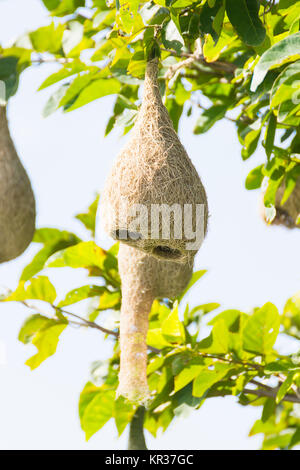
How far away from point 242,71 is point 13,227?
31.0 inches

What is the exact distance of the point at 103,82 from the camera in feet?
5.89

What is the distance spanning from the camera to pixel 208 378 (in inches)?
73.3

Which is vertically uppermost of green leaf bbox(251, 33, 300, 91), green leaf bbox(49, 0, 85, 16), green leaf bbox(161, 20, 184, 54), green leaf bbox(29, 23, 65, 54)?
green leaf bbox(49, 0, 85, 16)

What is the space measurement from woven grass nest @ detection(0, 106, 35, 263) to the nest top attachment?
57 cm

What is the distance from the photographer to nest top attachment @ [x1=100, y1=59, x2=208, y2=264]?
1.47 meters

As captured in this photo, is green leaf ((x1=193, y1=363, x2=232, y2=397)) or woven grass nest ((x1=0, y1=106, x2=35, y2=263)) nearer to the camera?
green leaf ((x1=193, y1=363, x2=232, y2=397))

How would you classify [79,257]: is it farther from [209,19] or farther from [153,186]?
[209,19]

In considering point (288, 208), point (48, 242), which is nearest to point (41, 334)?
point (48, 242)

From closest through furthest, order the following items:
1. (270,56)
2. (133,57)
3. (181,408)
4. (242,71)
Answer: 1. (270,56)
2. (133,57)
3. (242,71)
4. (181,408)

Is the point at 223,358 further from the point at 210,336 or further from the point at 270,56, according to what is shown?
the point at 270,56

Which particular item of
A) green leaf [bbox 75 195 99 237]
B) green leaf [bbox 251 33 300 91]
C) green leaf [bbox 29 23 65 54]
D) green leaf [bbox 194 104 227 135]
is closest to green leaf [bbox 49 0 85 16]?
green leaf [bbox 29 23 65 54]

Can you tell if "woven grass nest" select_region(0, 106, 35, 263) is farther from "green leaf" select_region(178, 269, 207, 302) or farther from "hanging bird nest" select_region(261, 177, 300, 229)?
"hanging bird nest" select_region(261, 177, 300, 229)

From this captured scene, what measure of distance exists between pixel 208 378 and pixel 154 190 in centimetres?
62
